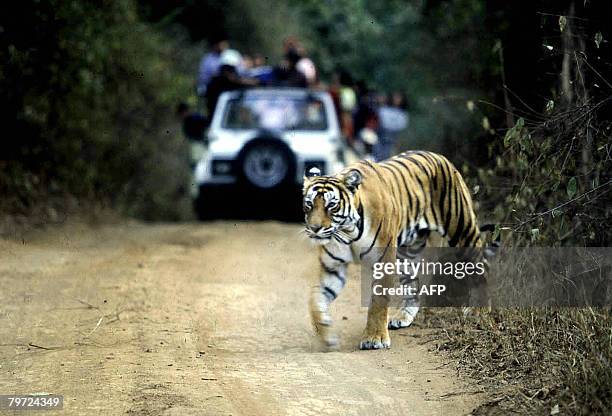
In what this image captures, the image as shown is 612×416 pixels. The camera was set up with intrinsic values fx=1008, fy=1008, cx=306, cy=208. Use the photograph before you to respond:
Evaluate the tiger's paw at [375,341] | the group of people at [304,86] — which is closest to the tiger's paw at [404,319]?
the tiger's paw at [375,341]

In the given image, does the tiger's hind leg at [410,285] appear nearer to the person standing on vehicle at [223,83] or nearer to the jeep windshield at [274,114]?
the jeep windshield at [274,114]

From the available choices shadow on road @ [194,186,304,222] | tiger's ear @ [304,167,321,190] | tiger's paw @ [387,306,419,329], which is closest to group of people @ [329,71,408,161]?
shadow on road @ [194,186,304,222]

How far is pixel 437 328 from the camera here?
22.8 feet

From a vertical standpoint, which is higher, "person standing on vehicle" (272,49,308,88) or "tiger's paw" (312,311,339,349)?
"person standing on vehicle" (272,49,308,88)

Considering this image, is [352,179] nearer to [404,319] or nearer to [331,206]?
[331,206]

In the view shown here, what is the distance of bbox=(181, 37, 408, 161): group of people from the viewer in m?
13.8

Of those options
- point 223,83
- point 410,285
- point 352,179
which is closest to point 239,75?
point 223,83

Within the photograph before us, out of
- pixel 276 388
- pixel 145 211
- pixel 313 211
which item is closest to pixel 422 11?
pixel 145 211

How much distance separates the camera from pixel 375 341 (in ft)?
21.0

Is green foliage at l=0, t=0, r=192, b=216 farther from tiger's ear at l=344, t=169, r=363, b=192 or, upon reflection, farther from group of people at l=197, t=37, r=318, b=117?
tiger's ear at l=344, t=169, r=363, b=192

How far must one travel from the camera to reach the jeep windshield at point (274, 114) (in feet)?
42.9

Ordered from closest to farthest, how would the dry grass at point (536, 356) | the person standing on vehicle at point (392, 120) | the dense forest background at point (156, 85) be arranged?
the dry grass at point (536, 356), the dense forest background at point (156, 85), the person standing on vehicle at point (392, 120)

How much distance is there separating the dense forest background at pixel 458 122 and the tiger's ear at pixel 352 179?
0.93 metres

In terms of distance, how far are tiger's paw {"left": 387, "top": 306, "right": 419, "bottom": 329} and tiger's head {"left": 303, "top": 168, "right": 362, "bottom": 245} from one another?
1.00 meters
